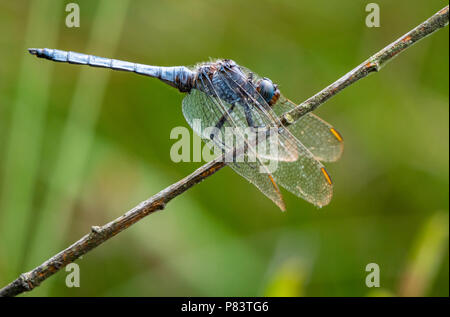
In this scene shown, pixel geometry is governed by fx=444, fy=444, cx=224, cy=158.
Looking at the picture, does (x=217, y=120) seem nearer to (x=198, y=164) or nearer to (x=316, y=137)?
(x=316, y=137)

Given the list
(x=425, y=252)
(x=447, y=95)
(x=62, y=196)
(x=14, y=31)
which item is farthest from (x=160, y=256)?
(x=447, y=95)

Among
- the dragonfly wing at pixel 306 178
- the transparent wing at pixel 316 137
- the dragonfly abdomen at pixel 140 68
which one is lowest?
the dragonfly wing at pixel 306 178

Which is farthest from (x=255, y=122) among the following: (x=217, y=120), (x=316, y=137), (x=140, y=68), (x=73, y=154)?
(x=73, y=154)

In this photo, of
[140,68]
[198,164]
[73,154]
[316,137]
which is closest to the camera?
[316,137]

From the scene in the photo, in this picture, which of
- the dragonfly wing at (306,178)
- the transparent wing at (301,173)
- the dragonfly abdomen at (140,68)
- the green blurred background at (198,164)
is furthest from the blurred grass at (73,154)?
the dragonfly wing at (306,178)

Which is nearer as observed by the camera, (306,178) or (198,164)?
(306,178)

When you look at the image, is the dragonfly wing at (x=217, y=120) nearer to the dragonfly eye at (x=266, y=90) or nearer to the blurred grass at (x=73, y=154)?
the dragonfly eye at (x=266, y=90)

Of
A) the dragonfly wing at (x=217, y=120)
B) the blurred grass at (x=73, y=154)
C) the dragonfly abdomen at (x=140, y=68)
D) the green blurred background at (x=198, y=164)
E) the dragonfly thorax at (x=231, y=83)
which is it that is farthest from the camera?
the green blurred background at (x=198, y=164)
